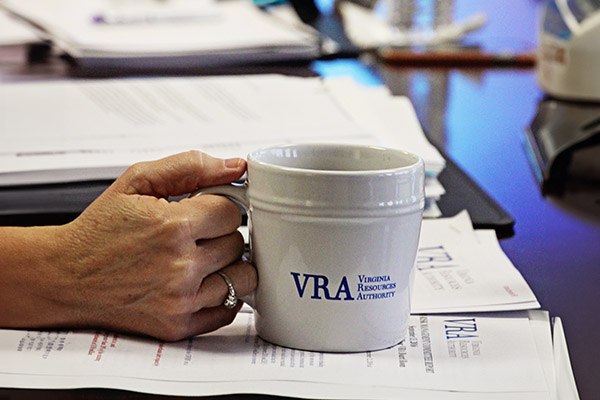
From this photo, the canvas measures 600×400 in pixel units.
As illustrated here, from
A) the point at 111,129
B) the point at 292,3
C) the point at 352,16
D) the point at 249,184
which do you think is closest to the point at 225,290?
the point at 249,184

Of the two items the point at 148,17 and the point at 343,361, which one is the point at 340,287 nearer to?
the point at 343,361

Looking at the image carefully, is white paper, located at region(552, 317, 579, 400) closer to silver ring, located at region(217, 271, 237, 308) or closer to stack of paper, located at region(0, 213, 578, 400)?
stack of paper, located at region(0, 213, 578, 400)

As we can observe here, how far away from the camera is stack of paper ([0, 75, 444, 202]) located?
2.75 feet

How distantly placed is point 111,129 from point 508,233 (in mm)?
433

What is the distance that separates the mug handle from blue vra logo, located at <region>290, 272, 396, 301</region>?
0.16 ft

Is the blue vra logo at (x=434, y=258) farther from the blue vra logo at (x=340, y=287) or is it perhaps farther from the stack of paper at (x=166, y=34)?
the stack of paper at (x=166, y=34)

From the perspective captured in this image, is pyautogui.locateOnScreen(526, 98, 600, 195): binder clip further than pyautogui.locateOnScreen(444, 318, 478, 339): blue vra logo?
Yes

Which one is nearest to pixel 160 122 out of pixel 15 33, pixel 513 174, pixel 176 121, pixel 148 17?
pixel 176 121

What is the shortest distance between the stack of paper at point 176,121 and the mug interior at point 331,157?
0.22 metres

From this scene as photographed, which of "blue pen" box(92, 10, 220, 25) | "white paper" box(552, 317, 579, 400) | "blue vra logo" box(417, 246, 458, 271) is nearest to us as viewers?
"white paper" box(552, 317, 579, 400)

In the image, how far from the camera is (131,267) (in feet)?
1.78

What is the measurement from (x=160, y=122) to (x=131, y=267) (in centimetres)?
45

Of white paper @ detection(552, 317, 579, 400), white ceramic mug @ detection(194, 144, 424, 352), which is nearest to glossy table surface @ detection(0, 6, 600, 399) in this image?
white paper @ detection(552, 317, 579, 400)

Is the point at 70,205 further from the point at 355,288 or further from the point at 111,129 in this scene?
the point at 355,288
